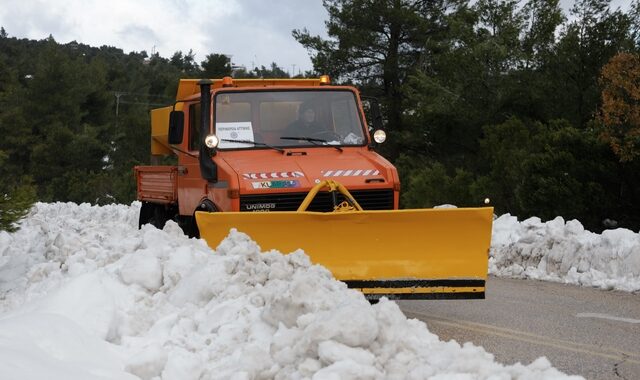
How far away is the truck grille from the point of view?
26.9 feet

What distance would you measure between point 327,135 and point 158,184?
3.84 meters

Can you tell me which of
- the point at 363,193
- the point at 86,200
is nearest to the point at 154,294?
the point at 363,193

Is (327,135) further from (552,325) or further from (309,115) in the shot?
(552,325)

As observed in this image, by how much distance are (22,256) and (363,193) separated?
19.3 feet

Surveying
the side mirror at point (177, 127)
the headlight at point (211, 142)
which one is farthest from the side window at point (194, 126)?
the headlight at point (211, 142)

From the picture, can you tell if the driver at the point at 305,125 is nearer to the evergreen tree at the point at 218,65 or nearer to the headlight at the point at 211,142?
the headlight at the point at 211,142

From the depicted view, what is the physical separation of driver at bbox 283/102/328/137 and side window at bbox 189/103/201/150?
1.17 metres

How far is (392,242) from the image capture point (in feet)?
24.0

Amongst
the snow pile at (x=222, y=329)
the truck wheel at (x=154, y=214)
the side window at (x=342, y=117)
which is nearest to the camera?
the snow pile at (x=222, y=329)

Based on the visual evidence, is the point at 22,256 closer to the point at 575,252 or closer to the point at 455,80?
the point at 575,252

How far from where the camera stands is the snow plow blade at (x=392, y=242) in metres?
7.26

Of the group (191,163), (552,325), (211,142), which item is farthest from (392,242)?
(191,163)

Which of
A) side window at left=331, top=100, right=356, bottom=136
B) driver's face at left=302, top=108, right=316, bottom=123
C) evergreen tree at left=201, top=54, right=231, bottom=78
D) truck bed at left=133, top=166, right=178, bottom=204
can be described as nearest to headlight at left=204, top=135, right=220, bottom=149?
driver's face at left=302, top=108, right=316, bottom=123

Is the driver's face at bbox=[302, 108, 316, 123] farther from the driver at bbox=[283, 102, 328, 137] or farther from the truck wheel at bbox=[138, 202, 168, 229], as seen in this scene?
the truck wheel at bbox=[138, 202, 168, 229]
